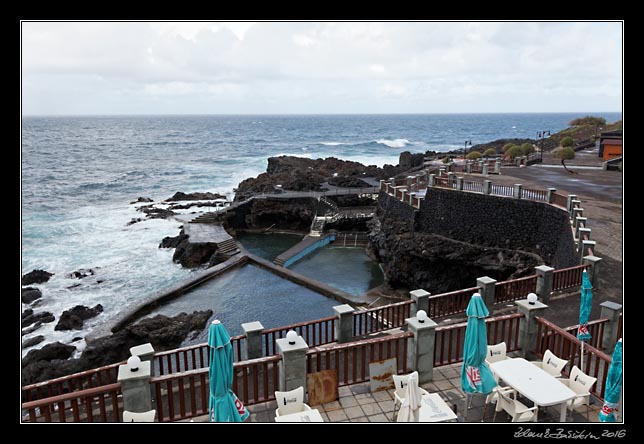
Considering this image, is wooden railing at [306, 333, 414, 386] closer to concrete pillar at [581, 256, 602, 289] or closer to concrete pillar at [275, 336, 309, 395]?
concrete pillar at [275, 336, 309, 395]

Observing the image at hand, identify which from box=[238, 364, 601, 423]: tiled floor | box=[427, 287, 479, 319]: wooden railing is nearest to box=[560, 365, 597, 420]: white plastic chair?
box=[238, 364, 601, 423]: tiled floor

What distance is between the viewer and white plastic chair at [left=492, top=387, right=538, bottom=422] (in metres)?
7.49

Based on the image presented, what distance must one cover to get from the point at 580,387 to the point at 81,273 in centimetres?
3067

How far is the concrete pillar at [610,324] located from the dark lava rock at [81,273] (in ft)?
97.0

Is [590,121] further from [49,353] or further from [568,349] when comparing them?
[49,353]

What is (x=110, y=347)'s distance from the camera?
62.0ft

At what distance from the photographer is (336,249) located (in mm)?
36000

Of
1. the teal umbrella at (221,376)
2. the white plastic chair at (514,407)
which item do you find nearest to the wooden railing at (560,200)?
the white plastic chair at (514,407)

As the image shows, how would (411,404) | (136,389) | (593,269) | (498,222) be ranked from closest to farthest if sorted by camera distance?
(411,404) < (136,389) < (593,269) < (498,222)

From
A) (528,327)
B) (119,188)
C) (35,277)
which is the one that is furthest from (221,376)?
(119,188)

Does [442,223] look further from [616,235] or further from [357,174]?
[357,174]

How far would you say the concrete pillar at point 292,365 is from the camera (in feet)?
26.8

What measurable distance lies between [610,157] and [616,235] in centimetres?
2341
